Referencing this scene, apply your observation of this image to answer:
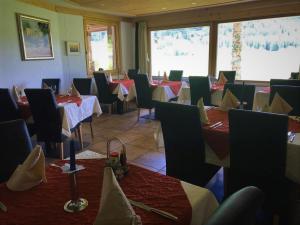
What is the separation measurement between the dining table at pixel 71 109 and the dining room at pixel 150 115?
0.02 m

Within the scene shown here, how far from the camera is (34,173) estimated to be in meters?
1.17

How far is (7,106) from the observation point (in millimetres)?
2979

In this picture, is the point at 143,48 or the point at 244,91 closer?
the point at 244,91

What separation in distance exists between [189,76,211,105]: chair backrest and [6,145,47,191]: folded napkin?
3190 millimetres

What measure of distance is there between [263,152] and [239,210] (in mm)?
1022

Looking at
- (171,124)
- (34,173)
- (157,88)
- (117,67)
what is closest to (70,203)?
(34,173)

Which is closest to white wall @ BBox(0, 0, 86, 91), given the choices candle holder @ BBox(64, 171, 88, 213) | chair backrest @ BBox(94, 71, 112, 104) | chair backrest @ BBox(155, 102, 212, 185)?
chair backrest @ BBox(94, 71, 112, 104)

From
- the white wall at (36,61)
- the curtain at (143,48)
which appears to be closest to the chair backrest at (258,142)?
the white wall at (36,61)

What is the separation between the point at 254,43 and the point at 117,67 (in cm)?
354

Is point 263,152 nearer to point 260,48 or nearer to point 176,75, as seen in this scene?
point 176,75

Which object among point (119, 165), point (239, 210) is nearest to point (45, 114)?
point (119, 165)

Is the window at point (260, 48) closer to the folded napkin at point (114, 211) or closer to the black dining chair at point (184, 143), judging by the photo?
the black dining chair at point (184, 143)

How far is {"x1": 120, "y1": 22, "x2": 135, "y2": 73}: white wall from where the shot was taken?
22.6 ft

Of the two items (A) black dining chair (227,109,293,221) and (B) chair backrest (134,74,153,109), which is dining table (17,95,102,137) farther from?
(A) black dining chair (227,109,293,221)
